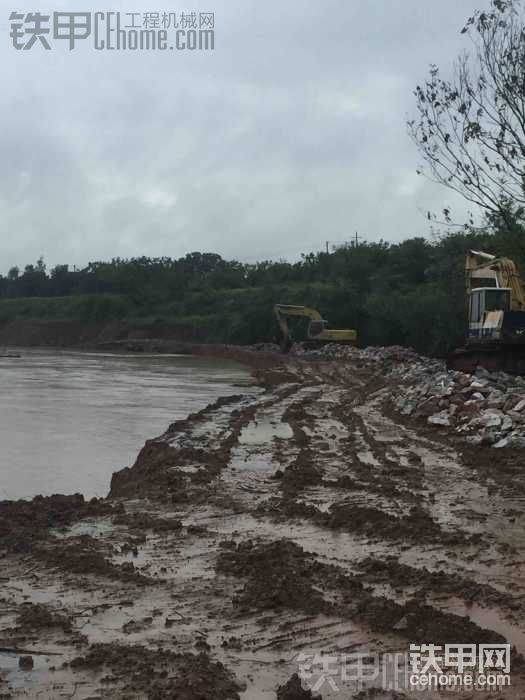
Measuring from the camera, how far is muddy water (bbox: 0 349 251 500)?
1033cm

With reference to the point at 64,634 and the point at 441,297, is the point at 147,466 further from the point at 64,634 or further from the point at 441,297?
the point at 441,297

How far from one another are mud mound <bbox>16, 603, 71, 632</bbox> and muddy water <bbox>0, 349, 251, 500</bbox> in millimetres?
4578

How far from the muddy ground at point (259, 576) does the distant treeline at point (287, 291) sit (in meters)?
9.71

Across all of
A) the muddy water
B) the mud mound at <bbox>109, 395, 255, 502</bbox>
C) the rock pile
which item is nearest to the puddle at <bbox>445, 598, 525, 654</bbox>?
the mud mound at <bbox>109, 395, 255, 502</bbox>

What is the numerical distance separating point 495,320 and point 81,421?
1244 centimetres

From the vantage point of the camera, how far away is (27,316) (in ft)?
324

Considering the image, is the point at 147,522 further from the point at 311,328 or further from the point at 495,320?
the point at 311,328

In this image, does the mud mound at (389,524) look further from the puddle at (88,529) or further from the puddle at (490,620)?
the puddle at (88,529)

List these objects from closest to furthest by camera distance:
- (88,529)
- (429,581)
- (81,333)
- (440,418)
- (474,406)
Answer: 1. (429,581)
2. (88,529)
3. (474,406)
4. (440,418)
5. (81,333)

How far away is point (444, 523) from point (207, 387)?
67.2ft

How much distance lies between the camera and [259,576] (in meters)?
5.34

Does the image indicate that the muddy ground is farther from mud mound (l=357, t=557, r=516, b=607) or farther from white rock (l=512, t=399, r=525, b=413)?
white rock (l=512, t=399, r=525, b=413)

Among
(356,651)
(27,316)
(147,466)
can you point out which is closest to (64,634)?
(356,651)

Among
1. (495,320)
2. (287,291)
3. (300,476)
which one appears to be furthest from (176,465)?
(287,291)
